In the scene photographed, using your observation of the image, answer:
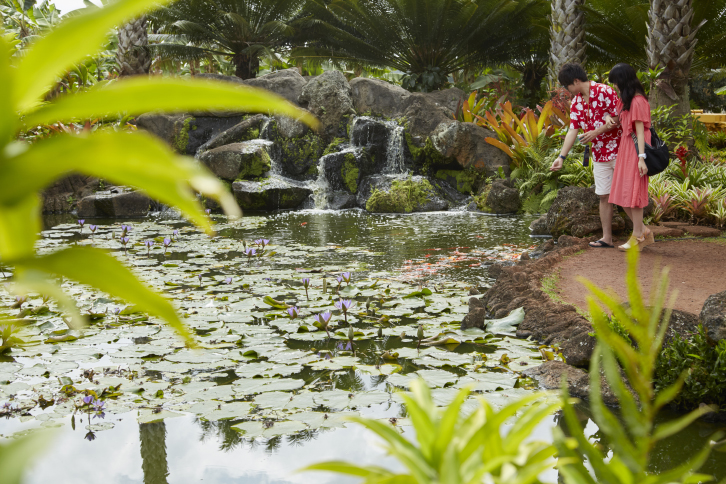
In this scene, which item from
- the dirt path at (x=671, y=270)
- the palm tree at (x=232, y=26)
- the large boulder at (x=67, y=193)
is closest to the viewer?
the dirt path at (x=671, y=270)

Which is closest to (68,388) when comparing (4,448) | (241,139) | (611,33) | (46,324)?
(46,324)

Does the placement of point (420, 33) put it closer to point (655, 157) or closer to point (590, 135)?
point (590, 135)

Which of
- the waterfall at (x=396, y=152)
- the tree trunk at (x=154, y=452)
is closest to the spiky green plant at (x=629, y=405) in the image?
the tree trunk at (x=154, y=452)

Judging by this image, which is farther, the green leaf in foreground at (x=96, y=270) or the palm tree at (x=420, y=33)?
the palm tree at (x=420, y=33)

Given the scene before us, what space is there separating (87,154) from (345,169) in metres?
11.7

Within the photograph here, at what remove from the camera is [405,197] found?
35.1 ft

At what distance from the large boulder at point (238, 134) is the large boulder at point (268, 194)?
A: 1.83 metres

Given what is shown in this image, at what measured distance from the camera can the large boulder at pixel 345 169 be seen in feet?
39.2

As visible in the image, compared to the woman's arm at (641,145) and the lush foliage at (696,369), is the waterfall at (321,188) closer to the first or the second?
the woman's arm at (641,145)

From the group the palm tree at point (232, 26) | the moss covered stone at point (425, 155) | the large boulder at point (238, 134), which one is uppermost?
the palm tree at point (232, 26)

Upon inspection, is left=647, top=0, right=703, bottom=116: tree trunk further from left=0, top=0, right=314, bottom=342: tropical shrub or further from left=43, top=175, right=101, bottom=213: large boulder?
left=43, top=175, right=101, bottom=213: large boulder

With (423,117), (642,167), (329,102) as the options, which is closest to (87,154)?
(642,167)

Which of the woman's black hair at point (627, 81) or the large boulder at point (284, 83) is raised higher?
the large boulder at point (284, 83)

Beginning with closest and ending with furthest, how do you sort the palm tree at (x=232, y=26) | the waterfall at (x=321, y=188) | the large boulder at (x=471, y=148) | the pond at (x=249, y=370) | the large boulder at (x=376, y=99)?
the pond at (x=249, y=370)
the large boulder at (x=471, y=148)
the waterfall at (x=321, y=188)
the large boulder at (x=376, y=99)
the palm tree at (x=232, y=26)
